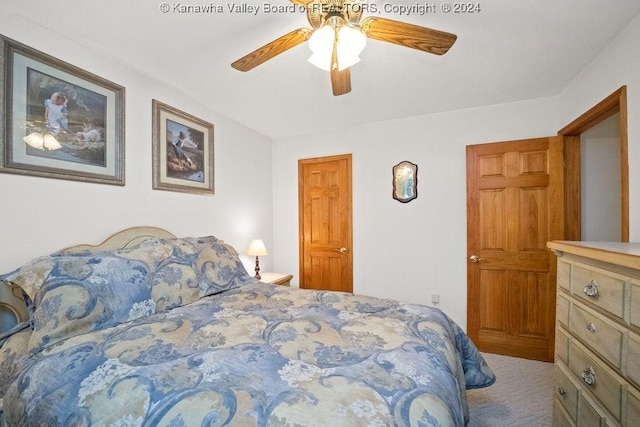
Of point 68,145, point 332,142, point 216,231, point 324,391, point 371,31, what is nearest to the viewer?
point 324,391

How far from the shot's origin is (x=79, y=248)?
5.58 ft

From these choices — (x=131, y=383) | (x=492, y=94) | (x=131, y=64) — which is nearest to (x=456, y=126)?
(x=492, y=94)

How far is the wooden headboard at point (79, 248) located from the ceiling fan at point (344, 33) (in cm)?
155

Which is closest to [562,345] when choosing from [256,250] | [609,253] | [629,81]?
[609,253]

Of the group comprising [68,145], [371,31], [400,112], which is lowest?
[68,145]

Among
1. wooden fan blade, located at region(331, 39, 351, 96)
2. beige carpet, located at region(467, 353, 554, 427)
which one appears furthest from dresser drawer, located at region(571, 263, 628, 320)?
wooden fan blade, located at region(331, 39, 351, 96)

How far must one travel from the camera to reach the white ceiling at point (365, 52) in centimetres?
149

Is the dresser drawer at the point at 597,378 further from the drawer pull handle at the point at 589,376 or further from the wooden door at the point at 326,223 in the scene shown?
the wooden door at the point at 326,223

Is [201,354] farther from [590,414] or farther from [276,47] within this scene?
[590,414]

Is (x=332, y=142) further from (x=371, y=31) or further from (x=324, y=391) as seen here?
(x=324, y=391)

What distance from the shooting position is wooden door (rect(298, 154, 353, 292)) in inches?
134

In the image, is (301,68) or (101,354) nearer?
(101,354)

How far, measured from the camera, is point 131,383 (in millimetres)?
894

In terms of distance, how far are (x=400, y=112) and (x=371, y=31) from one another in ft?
5.61
